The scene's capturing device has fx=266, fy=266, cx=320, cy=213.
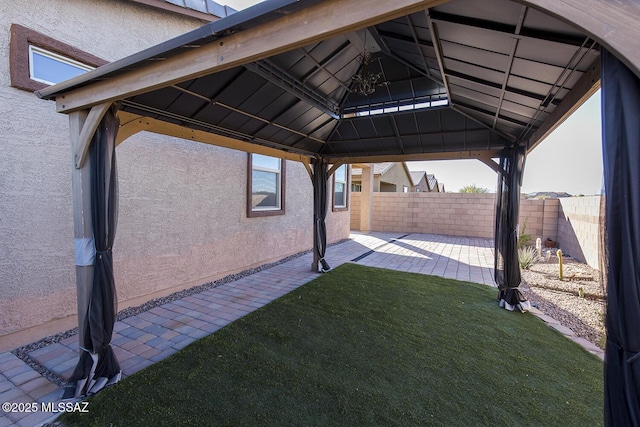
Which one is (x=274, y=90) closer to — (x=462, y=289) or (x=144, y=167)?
(x=144, y=167)

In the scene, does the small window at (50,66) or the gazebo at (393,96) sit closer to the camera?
the gazebo at (393,96)

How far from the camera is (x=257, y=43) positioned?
1578 millimetres

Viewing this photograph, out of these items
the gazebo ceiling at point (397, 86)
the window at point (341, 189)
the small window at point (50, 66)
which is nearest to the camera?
the gazebo ceiling at point (397, 86)

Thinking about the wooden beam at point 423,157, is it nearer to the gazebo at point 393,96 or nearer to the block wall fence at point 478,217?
the gazebo at point 393,96

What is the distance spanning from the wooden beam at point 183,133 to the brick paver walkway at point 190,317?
2.35 m

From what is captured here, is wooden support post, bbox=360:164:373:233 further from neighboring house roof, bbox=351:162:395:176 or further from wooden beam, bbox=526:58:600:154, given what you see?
wooden beam, bbox=526:58:600:154

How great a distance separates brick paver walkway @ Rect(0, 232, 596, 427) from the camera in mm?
2334

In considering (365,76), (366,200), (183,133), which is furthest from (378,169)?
(183,133)

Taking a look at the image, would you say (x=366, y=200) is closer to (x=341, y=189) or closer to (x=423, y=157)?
(x=341, y=189)

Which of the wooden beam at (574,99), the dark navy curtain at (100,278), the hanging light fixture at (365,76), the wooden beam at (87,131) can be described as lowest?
the dark navy curtain at (100,278)

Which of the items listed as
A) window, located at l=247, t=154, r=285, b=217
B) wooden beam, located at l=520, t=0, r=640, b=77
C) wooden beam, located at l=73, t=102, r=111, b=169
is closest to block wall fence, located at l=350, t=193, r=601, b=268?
wooden beam, located at l=520, t=0, r=640, b=77

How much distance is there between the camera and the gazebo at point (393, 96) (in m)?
1.06

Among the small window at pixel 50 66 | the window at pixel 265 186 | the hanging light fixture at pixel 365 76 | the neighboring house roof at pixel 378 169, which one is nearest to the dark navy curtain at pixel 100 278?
the small window at pixel 50 66

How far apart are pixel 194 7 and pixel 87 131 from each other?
3.05 m
